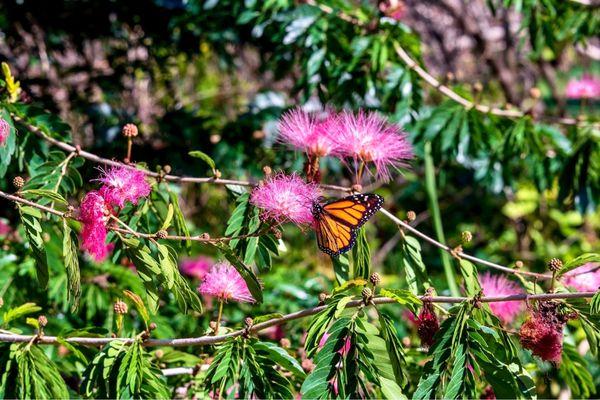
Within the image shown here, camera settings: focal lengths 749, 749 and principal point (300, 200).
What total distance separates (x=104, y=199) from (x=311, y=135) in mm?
518

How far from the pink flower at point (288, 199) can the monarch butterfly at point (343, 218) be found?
3 cm

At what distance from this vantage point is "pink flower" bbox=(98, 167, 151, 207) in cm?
169

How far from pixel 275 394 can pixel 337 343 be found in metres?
0.23

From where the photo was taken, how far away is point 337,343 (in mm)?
1600

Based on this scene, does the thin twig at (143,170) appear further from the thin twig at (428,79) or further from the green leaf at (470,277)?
the thin twig at (428,79)

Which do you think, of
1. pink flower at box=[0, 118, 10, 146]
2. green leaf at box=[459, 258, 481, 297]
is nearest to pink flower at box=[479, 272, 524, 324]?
green leaf at box=[459, 258, 481, 297]

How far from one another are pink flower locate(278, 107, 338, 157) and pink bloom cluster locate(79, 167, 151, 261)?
1.23ft

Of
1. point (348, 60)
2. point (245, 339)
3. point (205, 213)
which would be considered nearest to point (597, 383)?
point (348, 60)

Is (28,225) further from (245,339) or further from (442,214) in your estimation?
(442,214)

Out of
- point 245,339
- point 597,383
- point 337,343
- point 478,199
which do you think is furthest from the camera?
point 478,199

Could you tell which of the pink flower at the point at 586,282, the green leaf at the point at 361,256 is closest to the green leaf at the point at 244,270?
the green leaf at the point at 361,256

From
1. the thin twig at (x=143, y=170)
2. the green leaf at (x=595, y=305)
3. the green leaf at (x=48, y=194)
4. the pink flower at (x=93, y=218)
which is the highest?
the thin twig at (x=143, y=170)

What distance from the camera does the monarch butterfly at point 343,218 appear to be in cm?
170

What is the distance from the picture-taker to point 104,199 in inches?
65.6
